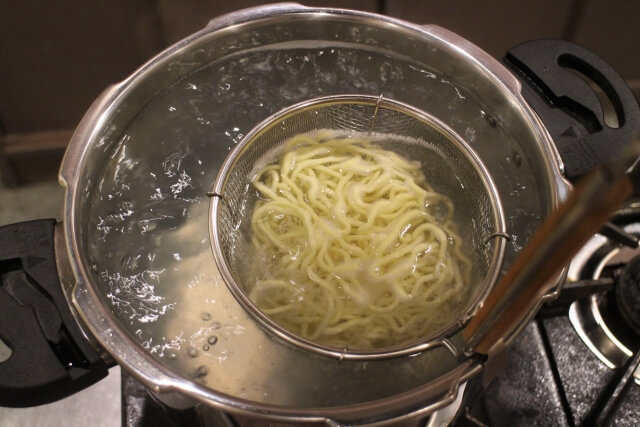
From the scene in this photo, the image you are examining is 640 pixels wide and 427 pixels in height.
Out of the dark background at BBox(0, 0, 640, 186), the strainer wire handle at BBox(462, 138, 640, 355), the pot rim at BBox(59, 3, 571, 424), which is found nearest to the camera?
the strainer wire handle at BBox(462, 138, 640, 355)

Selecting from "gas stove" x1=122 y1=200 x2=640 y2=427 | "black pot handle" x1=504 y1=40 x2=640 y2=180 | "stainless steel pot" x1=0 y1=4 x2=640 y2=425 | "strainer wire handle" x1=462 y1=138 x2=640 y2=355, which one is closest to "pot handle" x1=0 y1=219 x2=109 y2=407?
"stainless steel pot" x1=0 y1=4 x2=640 y2=425

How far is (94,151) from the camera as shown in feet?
3.34

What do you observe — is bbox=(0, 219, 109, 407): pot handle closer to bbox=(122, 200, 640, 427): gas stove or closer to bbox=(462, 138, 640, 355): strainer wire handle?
bbox=(122, 200, 640, 427): gas stove

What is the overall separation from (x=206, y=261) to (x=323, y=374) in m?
0.33

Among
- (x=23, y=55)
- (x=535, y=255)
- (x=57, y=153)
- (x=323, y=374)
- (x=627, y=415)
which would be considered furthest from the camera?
(x=57, y=153)

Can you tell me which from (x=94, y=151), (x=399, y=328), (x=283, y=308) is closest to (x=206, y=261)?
(x=283, y=308)

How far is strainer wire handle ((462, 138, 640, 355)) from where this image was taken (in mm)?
437

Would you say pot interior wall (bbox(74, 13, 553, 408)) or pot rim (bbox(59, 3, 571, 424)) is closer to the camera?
pot rim (bbox(59, 3, 571, 424))

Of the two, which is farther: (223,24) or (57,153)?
(57,153)

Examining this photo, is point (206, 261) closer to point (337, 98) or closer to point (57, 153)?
point (337, 98)

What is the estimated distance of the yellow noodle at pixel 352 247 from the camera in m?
1.07

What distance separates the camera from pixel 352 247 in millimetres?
1146

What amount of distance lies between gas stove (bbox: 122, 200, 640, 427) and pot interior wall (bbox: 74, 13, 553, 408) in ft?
0.61

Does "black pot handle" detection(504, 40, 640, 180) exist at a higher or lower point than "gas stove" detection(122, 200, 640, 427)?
higher
